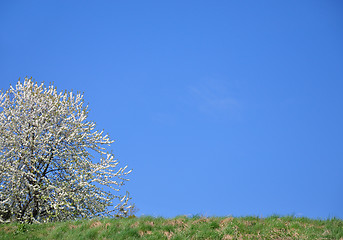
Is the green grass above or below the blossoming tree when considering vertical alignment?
below

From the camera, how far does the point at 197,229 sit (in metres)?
10.3

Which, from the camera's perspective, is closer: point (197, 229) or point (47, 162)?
point (197, 229)

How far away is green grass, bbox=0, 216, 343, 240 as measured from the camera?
9812 millimetres

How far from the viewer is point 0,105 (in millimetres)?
20250

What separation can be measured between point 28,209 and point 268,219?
1368 centimetres

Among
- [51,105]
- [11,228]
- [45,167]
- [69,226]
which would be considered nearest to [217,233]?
[69,226]

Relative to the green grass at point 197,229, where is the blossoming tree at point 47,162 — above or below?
above

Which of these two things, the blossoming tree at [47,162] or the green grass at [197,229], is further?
the blossoming tree at [47,162]

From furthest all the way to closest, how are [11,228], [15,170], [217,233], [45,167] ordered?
1. [45,167]
2. [15,170]
3. [11,228]
4. [217,233]

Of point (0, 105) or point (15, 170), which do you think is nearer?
point (15, 170)

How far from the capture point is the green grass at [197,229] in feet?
32.2

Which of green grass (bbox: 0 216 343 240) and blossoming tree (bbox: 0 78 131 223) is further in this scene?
blossoming tree (bbox: 0 78 131 223)

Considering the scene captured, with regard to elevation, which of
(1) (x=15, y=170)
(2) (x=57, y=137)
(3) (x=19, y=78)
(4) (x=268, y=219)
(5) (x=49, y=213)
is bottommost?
(4) (x=268, y=219)

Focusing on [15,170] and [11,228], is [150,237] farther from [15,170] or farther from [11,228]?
[15,170]
